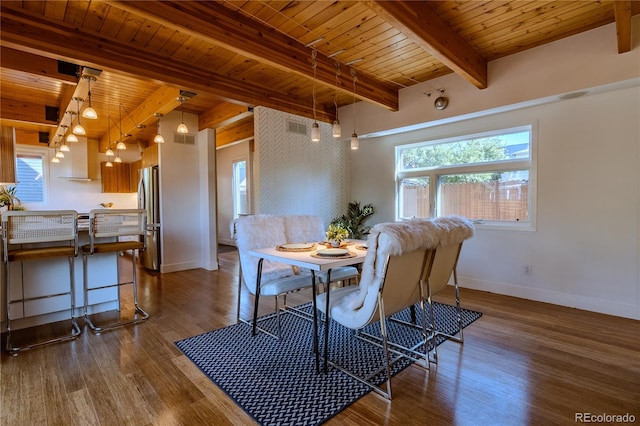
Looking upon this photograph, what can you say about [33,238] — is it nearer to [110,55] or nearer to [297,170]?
[110,55]

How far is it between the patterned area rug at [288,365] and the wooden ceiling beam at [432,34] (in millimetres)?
2539

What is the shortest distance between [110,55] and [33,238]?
1.79 m

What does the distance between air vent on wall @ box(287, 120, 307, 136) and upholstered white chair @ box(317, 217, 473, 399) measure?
3.00 metres

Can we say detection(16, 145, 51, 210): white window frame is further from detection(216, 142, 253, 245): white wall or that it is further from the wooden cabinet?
detection(216, 142, 253, 245): white wall

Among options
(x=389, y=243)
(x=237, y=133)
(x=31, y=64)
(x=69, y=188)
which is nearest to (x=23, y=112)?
(x=31, y=64)

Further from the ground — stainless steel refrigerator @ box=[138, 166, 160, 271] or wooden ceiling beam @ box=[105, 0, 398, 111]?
wooden ceiling beam @ box=[105, 0, 398, 111]

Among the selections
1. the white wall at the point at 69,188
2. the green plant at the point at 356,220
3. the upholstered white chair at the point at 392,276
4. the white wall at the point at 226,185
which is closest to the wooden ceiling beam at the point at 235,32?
the upholstered white chair at the point at 392,276

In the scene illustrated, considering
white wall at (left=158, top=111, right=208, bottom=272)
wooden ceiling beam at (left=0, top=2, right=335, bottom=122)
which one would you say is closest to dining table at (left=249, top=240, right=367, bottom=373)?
wooden ceiling beam at (left=0, top=2, right=335, bottom=122)

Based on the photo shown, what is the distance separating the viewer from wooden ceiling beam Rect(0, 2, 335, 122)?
2415 mm

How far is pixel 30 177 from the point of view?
6.52m

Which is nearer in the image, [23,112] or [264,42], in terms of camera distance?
[264,42]

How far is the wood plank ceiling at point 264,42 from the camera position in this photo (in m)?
2.44

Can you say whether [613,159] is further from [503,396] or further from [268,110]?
[268,110]

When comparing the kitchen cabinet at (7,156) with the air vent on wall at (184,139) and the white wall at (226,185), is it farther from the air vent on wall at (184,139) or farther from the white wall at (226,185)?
the white wall at (226,185)
